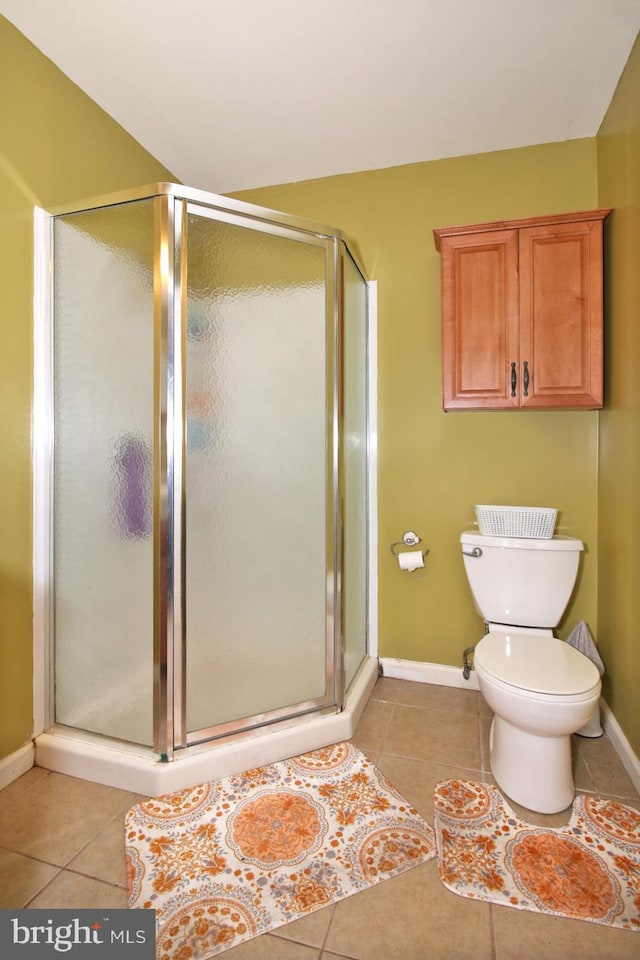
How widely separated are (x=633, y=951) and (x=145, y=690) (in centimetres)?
145

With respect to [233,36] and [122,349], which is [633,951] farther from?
[233,36]

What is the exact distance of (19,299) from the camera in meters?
1.60

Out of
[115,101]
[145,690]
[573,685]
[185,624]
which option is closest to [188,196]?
[115,101]

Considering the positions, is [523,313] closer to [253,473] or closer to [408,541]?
[408,541]

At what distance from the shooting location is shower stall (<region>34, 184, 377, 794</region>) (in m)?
1.55

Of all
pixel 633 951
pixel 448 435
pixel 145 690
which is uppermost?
pixel 448 435

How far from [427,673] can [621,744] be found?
2.69 ft

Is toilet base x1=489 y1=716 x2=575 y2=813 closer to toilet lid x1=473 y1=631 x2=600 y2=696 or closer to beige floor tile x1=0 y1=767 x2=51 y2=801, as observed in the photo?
toilet lid x1=473 y1=631 x2=600 y2=696

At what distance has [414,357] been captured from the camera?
90.9 inches

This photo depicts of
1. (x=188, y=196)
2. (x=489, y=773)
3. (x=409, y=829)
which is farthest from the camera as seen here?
(x=489, y=773)

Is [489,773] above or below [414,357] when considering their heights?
below

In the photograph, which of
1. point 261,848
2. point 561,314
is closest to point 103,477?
point 261,848

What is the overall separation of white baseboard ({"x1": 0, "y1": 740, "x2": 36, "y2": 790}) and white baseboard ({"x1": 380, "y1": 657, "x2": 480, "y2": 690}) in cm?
150

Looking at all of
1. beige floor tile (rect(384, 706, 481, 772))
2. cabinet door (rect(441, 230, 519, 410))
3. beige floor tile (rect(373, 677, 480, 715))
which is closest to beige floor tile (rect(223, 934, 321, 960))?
beige floor tile (rect(384, 706, 481, 772))
